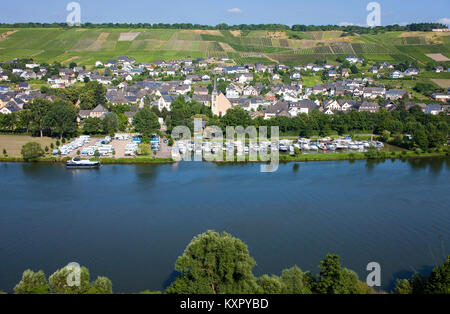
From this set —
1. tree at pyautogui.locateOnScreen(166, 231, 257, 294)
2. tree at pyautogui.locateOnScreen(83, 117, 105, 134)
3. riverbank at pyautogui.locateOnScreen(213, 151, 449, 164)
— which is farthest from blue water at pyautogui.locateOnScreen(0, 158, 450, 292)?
tree at pyautogui.locateOnScreen(83, 117, 105, 134)

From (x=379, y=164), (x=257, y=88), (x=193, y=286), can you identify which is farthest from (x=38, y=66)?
(x=193, y=286)

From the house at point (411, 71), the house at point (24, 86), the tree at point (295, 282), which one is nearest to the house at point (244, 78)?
the house at point (411, 71)

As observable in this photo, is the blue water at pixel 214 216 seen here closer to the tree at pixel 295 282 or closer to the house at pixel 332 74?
the tree at pixel 295 282

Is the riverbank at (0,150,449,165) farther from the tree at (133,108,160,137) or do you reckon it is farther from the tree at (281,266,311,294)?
the tree at (281,266,311,294)

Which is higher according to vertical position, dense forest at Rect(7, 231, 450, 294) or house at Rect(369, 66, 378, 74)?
house at Rect(369, 66, 378, 74)

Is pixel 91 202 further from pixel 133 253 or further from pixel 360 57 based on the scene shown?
pixel 360 57

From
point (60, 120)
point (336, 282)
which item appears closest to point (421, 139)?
point (336, 282)

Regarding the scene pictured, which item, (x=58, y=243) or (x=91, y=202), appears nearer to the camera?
(x=58, y=243)
